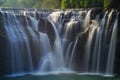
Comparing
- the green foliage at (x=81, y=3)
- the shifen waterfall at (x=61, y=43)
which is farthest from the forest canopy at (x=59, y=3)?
the shifen waterfall at (x=61, y=43)

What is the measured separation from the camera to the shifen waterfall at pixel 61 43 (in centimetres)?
2305

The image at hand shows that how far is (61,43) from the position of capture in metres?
25.2

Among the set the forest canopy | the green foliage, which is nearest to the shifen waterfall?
the forest canopy

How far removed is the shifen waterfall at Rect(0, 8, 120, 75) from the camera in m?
23.0

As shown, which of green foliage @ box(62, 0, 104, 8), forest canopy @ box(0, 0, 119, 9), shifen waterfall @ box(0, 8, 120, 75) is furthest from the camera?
green foliage @ box(62, 0, 104, 8)

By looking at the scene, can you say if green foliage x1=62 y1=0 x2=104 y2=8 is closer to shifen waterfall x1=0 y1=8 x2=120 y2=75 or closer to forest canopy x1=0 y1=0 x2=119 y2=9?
forest canopy x1=0 y1=0 x2=119 y2=9

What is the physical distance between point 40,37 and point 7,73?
3.90 meters

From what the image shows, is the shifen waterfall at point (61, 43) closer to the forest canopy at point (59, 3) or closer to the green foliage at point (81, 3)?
the forest canopy at point (59, 3)

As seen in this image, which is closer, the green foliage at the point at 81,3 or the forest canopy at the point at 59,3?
the forest canopy at the point at 59,3

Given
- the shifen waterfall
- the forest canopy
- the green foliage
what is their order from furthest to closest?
the green foliage < the forest canopy < the shifen waterfall

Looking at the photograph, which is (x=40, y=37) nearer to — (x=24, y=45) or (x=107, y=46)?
(x=24, y=45)

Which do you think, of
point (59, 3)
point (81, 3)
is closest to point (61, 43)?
point (81, 3)

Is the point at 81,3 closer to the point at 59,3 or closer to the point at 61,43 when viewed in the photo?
the point at 59,3

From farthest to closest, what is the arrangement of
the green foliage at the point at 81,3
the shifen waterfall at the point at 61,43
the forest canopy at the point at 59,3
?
the green foliage at the point at 81,3
the forest canopy at the point at 59,3
the shifen waterfall at the point at 61,43
